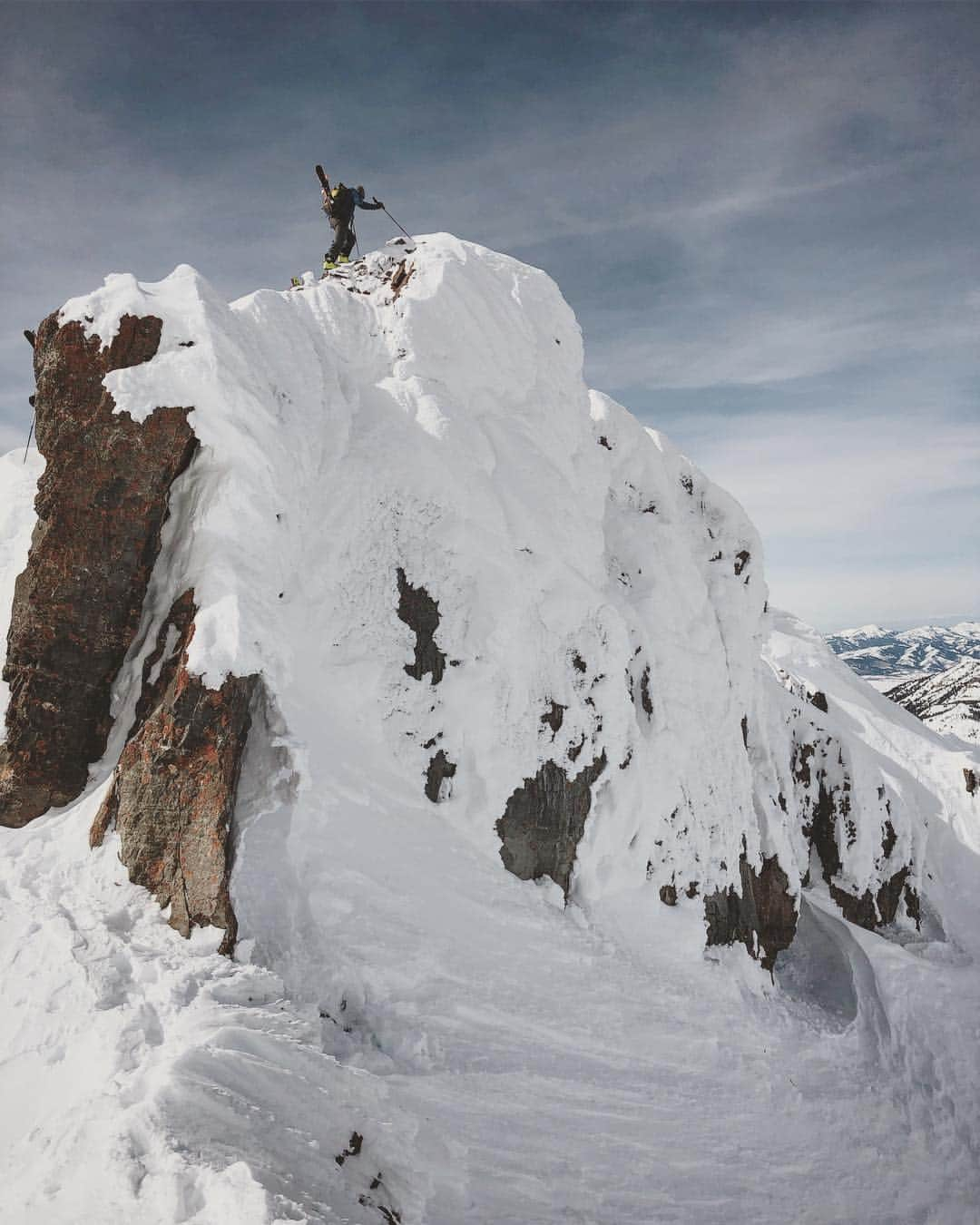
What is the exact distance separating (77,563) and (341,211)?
10650 millimetres

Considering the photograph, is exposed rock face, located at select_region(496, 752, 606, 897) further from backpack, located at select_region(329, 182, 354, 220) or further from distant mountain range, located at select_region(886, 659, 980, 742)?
distant mountain range, located at select_region(886, 659, 980, 742)

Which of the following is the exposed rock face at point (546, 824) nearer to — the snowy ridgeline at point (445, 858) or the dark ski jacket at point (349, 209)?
the snowy ridgeline at point (445, 858)

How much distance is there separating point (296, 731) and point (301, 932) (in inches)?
99.6

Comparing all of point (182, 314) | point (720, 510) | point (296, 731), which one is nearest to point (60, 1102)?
point (296, 731)

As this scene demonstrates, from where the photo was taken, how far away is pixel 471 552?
1184cm

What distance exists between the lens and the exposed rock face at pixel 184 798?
7.80 metres

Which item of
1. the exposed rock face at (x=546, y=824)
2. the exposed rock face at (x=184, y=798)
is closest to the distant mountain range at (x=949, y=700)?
the exposed rock face at (x=546, y=824)

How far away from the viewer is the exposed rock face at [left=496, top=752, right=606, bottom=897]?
37.3 feet


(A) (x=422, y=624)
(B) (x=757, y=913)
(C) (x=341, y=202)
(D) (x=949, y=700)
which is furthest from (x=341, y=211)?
(D) (x=949, y=700)

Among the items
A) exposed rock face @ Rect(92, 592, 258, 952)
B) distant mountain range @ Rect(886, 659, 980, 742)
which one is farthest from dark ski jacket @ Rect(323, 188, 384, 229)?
distant mountain range @ Rect(886, 659, 980, 742)

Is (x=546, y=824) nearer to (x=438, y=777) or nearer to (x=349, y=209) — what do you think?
(x=438, y=777)

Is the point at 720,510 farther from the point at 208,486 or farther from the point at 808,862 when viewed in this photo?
the point at 208,486

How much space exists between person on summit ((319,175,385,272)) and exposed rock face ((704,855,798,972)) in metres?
15.7

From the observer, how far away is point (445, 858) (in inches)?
416
